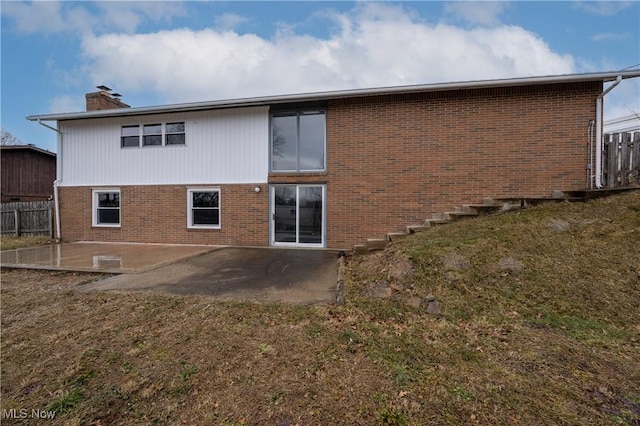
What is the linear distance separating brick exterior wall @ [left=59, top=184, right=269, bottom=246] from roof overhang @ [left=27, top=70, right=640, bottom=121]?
8.75ft

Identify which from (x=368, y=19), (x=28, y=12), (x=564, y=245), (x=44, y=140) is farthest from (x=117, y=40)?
(x=44, y=140)

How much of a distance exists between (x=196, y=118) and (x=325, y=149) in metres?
4.87

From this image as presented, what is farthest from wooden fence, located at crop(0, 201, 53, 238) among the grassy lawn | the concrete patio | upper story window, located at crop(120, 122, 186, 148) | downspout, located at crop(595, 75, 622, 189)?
downspout, located at crop(595, 75, 622, 189)

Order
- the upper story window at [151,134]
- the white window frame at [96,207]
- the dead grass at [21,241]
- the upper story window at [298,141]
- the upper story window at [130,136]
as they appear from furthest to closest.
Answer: the white window frame at [96,207] → the upper story window at [130,136] → the upper story window at [151,134] → the dead grass at [21,241] → the upper story window at [298,141]

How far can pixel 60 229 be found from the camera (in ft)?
39.0

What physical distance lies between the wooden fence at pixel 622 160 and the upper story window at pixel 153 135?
13143 millimetres

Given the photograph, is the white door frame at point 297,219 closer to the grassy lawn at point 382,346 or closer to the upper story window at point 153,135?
the grassy lawn at point 382,346

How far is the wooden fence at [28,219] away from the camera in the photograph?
12188 mm

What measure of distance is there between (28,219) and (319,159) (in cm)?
1259

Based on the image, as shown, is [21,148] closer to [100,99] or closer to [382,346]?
[100,99]

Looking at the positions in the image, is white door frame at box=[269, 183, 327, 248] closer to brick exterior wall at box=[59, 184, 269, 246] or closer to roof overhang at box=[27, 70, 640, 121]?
brick exterior wall at box=[59, 184, 269, 246]

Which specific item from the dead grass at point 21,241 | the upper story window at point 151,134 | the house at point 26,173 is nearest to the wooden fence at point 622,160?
the upper story window at point 151,134

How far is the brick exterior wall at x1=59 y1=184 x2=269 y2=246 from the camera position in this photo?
401 inches

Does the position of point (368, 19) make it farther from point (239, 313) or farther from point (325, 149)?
point (239, 313)
